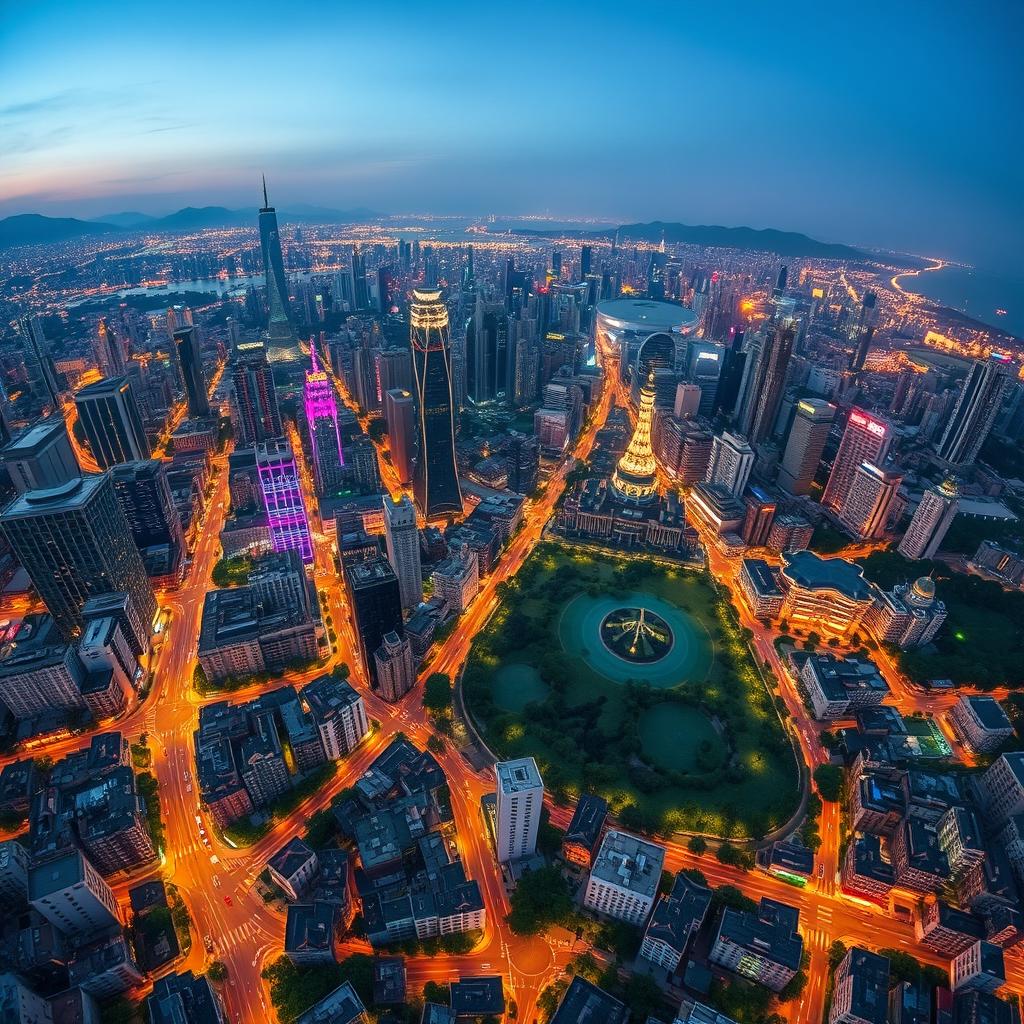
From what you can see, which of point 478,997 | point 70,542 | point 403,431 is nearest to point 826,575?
point 478,997

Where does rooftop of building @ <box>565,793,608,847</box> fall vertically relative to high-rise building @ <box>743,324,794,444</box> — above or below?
below

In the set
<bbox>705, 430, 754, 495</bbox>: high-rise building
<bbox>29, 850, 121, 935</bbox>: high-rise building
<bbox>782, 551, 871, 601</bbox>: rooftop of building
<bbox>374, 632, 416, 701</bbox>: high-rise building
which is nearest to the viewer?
<bbox>29, 850, 121, 935</bbox>: high-rise building

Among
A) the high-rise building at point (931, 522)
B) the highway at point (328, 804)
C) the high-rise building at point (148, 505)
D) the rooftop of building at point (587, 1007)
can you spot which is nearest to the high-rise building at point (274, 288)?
the high-rise building at point (148, 505)

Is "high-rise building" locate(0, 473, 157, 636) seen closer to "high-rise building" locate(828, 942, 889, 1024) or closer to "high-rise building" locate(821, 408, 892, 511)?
"high-rise building" locate(828, 942, 889, 1024)

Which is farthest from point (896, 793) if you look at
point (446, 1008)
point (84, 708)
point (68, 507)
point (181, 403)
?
point (181, 403)

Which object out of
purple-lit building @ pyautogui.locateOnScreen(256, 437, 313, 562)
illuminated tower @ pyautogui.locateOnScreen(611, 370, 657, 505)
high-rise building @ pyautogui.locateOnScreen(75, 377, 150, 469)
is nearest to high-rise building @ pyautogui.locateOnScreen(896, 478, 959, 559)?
illuminated tower @ pyautogui.locateOnScreen(611, 370, 657, 505)

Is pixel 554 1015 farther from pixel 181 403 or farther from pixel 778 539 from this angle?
pixel 181 403
